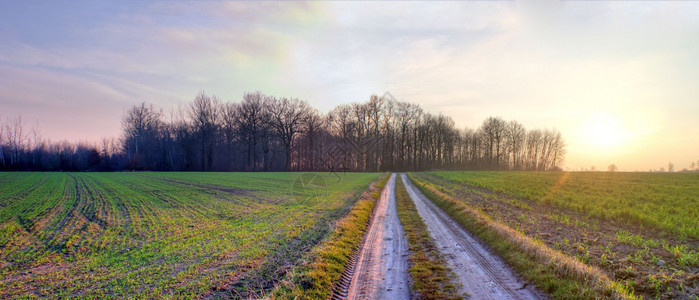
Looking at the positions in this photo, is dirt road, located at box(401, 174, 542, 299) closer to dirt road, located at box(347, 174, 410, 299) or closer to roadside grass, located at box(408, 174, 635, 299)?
roadside grass, located at box(408, 174, 635, 299)

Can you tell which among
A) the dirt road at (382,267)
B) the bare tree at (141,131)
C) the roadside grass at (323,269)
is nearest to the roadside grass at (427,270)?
the dirt road at (382,267)

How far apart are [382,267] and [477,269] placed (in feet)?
7.10

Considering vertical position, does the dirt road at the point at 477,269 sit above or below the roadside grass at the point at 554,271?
below

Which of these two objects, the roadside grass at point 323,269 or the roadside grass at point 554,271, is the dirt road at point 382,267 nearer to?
the roadside grass at point 323,269

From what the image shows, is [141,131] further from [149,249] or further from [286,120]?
[149,249]

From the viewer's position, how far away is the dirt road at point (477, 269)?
17.3 feet

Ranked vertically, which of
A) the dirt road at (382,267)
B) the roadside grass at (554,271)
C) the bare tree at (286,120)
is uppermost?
the bare tree at (286,120)

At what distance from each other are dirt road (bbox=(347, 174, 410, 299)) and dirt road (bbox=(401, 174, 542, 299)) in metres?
1.14

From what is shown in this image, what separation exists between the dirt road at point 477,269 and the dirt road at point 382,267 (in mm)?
1136

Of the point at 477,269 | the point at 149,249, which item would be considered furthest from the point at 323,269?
the point at 149,249

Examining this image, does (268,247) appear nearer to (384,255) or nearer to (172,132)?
(384,255)

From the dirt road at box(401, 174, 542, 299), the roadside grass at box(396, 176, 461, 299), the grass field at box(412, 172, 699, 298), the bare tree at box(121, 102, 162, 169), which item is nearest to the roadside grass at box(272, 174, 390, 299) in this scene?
the roadside grass at box(396, 176, 461, 299)

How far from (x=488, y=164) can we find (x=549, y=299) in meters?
95.4

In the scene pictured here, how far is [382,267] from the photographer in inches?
260
